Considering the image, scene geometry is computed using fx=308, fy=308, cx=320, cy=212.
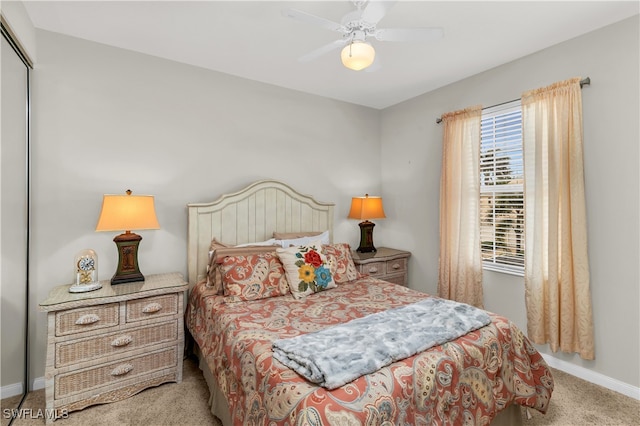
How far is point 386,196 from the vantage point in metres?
4.05

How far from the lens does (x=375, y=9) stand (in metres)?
1.52

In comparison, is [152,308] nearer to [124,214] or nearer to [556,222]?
[124,214]

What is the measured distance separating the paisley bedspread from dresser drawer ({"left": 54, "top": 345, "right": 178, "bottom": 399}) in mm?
285

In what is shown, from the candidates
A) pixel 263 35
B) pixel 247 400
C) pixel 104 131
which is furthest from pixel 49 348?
pixel 263 35

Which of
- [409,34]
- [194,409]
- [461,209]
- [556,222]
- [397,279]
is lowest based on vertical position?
[194,409]

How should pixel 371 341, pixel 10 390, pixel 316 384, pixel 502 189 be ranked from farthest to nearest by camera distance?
pixel 502 189 < pixel 10 390 < pixel 371 341 < pixel 316 384

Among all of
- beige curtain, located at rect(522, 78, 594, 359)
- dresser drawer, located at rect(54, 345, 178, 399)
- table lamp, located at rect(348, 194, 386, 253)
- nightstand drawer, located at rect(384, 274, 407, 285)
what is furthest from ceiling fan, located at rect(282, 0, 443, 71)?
nightstand drawer, located at rect(384, 274, 407, 285)

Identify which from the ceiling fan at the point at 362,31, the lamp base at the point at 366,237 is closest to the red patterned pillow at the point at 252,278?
the lamp base at the point at 366,237

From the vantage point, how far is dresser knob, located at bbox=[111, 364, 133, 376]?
207 centimetres

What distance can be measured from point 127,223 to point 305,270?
1.33m

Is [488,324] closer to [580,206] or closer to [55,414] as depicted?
[580,206]

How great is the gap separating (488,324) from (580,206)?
50.7 inches
